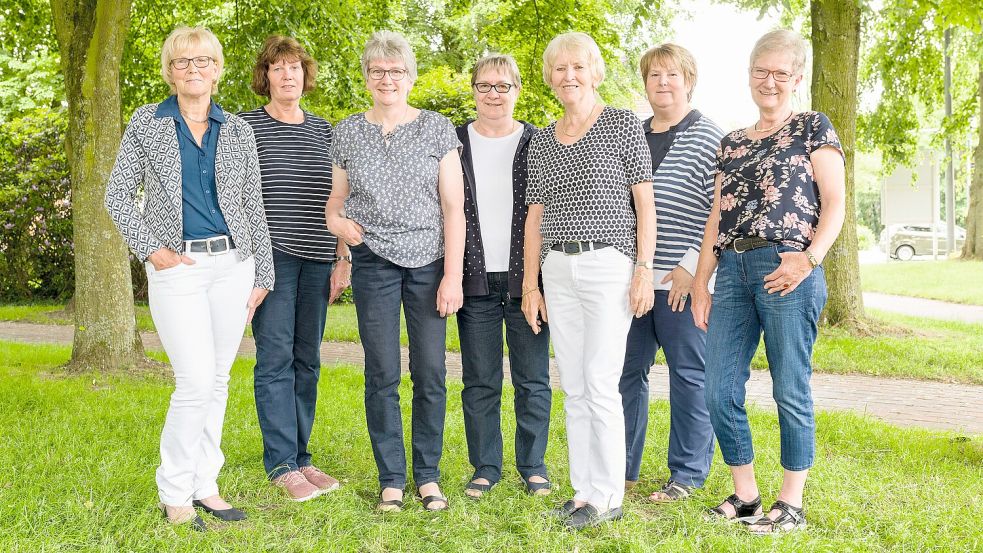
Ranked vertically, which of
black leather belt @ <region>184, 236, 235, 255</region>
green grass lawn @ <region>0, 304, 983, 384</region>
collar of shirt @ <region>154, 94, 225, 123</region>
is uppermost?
collar of shirt @ <region>154, 94, 225, 123</region>

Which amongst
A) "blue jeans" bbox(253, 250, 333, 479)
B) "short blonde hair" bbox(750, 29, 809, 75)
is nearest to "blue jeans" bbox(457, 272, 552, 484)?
"blue jeans" bbox(253, 250, 333, 479)

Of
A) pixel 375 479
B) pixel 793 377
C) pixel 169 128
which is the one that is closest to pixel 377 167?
pixel 169 128

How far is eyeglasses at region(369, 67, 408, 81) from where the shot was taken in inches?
163

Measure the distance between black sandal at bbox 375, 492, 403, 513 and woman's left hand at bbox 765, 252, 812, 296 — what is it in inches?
84.0

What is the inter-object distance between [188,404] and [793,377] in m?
2.80

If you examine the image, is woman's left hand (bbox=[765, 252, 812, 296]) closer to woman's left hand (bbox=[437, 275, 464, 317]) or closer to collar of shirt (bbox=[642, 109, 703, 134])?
collar of shirt (bbox=[642, 109, 703, 134])

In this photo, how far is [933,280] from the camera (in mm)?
19984

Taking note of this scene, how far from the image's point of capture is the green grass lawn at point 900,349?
28.4 feet

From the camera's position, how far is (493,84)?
13.9 feet

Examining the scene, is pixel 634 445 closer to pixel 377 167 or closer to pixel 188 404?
pixel 377 167

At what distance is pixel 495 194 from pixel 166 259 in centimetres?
162

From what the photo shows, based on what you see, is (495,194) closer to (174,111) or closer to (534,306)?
(534,306)

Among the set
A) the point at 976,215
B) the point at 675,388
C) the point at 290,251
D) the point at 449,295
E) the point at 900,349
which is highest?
the point at 976,215

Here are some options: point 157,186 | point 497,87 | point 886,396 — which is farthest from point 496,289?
point 886,396
